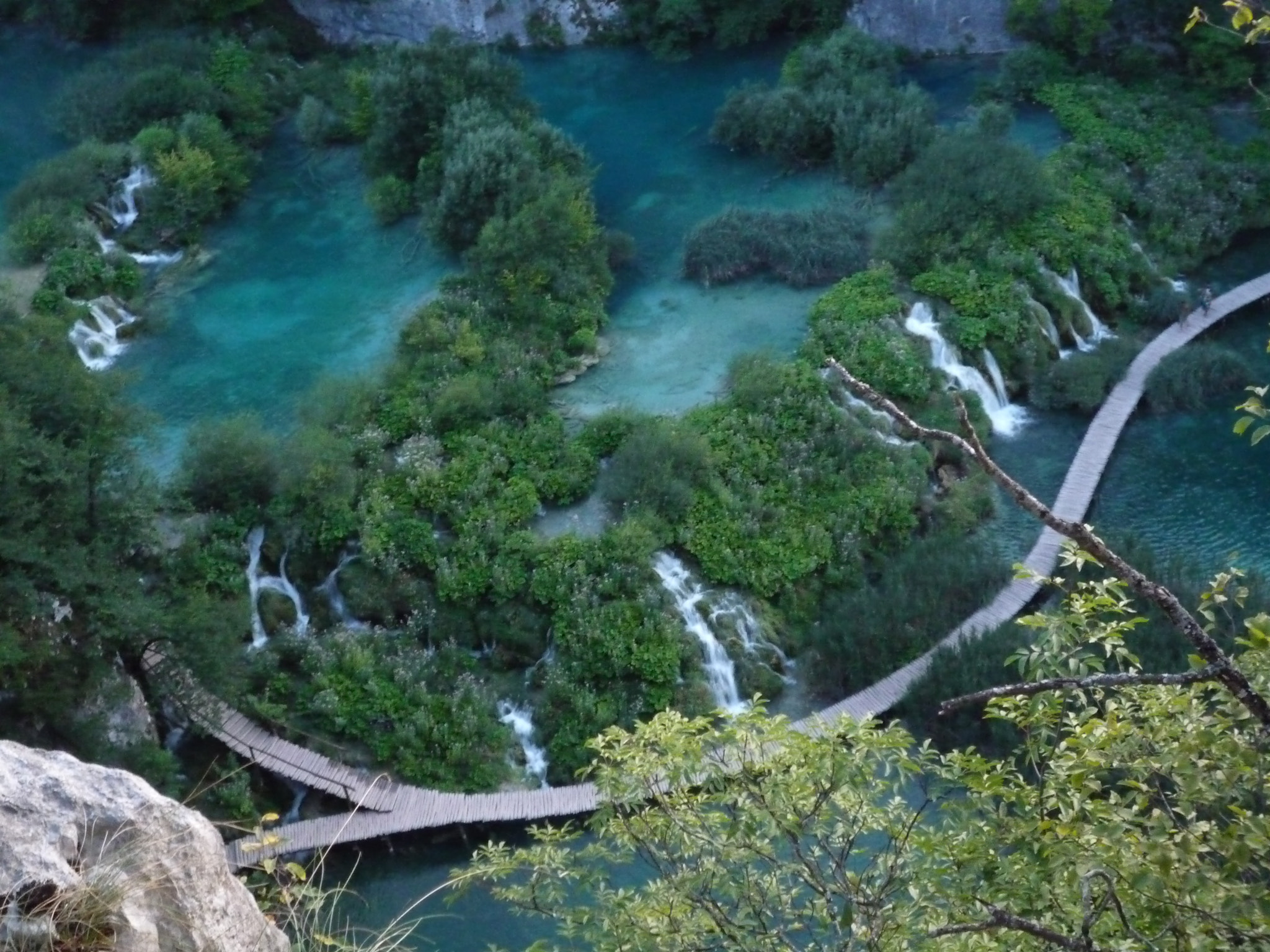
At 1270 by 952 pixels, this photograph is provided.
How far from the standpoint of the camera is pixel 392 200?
2658 centimetres


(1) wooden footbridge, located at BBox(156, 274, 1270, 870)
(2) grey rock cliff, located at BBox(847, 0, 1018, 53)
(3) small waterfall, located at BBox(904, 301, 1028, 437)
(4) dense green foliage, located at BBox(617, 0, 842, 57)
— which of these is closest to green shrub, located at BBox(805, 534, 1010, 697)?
(1) wooden footbridge, located at BBox(156, 274, 1270, 870)

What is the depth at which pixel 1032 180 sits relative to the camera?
2412 cm

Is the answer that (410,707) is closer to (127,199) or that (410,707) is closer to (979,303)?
(979,303)

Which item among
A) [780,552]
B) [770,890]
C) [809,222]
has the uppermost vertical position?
[770,890]

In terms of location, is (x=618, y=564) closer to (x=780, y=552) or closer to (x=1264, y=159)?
(x=780, y=552)

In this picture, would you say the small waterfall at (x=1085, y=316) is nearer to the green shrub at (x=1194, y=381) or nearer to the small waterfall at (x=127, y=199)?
the green shrub at (x=1194, y=381)

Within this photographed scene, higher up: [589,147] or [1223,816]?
[1223,816]

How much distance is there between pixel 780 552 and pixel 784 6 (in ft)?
64.3

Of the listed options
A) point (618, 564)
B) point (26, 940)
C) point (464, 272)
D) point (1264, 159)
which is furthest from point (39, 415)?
point (1264, 159)

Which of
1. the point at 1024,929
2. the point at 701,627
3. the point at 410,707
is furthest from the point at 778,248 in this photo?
the point at 1024,929

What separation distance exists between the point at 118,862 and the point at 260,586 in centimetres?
1273

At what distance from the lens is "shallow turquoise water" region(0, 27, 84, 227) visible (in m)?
30.1

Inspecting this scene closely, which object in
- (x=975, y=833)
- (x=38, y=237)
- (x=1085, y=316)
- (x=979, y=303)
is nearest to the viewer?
(x=975, y=833)

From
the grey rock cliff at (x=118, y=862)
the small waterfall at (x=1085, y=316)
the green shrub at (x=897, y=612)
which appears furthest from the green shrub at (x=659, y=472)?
the grey rock cliff at (x=118, y=862)
